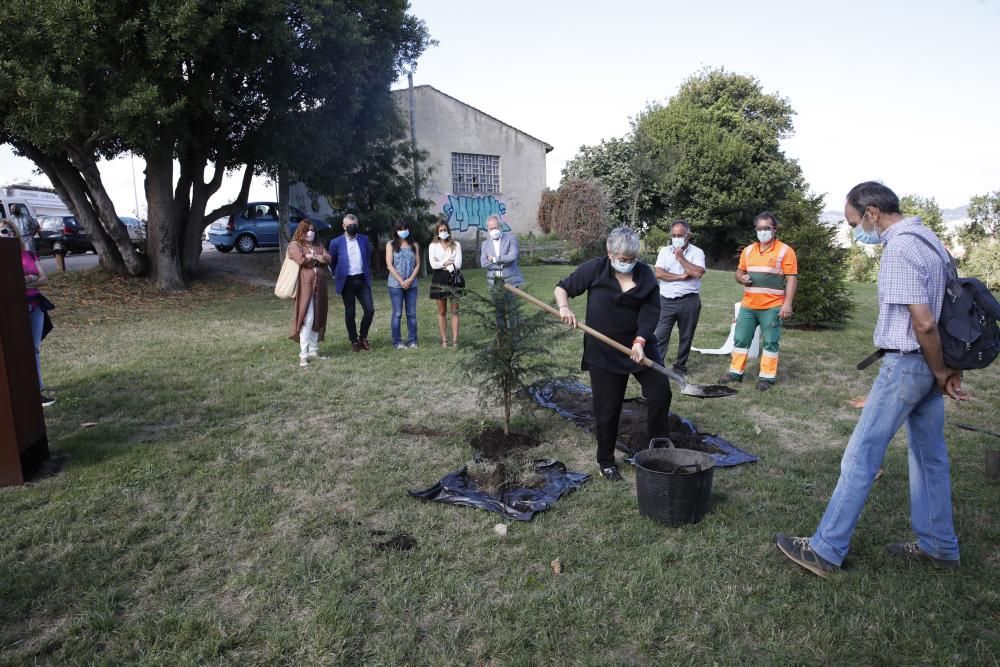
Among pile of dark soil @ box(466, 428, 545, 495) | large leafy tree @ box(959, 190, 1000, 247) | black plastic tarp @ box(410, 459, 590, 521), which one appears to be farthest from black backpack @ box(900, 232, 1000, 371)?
large leafy tree @ box(959, 190, 1000, 247)

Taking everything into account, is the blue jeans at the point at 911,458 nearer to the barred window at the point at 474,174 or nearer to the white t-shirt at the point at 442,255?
the white t-shirt at the point at 442,255

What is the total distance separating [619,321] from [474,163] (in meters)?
25.4

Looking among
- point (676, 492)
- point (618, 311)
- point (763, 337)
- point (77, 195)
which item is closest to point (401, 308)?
point (763, 337)

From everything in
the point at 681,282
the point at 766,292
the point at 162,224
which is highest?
the point at 162,224

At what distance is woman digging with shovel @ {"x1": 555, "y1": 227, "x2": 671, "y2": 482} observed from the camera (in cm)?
464

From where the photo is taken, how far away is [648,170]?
3109 centimetres

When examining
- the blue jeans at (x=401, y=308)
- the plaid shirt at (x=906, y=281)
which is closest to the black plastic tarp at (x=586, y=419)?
the plaid shirt at (x=906, y=281)

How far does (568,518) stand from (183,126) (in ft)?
44.2

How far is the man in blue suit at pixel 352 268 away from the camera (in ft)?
30.0

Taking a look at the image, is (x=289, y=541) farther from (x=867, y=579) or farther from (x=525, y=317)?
(x=867, y=579)

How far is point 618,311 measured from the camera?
4707mm

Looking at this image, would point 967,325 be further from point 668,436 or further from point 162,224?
point 162,224

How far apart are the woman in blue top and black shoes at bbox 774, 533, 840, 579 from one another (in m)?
6.59

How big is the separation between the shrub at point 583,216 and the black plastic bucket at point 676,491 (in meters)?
22.4
